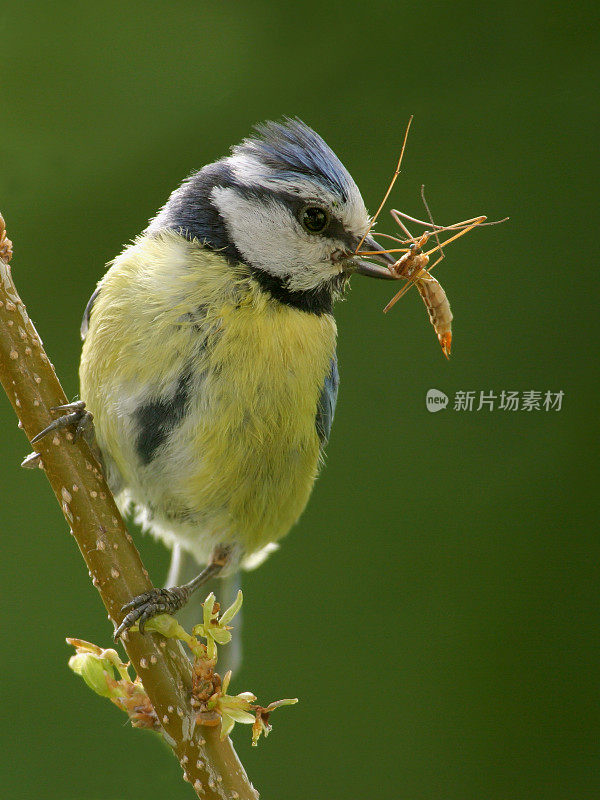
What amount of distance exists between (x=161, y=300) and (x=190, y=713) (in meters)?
0.64

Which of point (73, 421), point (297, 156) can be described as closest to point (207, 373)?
point (73, 421)

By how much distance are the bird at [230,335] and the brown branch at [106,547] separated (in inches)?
4.7

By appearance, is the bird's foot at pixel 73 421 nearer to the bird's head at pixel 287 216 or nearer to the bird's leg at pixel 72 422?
the bird's leg at pixel 72 422

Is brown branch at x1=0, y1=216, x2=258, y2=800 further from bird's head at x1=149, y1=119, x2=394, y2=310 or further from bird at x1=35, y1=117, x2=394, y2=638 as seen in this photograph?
bird's head at x1=149, y1=119, x2=394, y2=310

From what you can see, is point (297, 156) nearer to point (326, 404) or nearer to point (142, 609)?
point (326, 404)

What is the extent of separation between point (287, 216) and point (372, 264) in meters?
0.18

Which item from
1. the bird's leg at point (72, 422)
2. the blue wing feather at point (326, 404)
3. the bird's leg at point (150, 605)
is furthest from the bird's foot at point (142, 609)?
the blue wing feather at point (326, 404)

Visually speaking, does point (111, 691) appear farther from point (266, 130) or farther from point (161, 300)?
point (266, 130)

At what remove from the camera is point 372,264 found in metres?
1.50

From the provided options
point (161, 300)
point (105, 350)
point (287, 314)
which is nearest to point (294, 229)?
point (287, 314)

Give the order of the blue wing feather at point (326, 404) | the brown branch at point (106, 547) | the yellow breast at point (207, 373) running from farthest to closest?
the blue wing feather at point (326, 404), the yellow breast at point (207, 373), the brown branch at point (106, 547)

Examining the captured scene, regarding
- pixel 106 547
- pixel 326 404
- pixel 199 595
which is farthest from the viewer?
A: pixel 199 595

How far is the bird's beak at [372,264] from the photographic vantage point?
4.83 ft

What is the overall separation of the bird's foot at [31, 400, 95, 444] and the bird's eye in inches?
19.5
